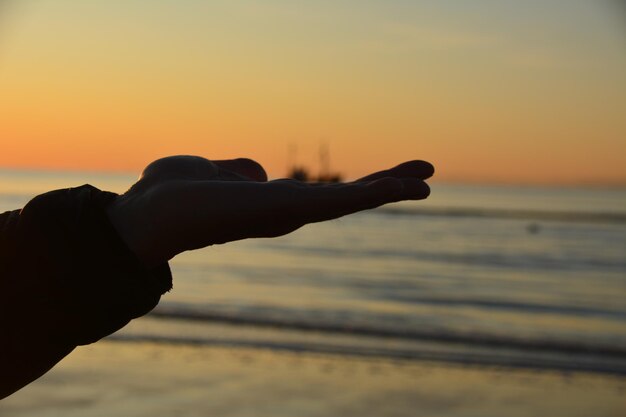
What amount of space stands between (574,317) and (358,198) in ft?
54.4

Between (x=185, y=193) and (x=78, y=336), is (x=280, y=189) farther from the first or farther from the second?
(x=78, y=336)

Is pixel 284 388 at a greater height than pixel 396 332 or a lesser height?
lesser

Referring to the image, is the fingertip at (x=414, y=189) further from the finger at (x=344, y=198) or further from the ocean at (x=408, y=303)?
the ocean at (x=408, y=303)

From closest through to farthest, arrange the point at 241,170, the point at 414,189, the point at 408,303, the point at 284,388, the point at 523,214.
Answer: the point at 414,189
the point at 241,170
the point at 284,388
the point at 408,303
the point at 523,214

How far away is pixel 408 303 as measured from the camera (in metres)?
18.1

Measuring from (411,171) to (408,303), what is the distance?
55.8 ft

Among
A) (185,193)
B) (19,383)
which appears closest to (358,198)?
(185,193)

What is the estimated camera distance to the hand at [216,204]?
1116mm

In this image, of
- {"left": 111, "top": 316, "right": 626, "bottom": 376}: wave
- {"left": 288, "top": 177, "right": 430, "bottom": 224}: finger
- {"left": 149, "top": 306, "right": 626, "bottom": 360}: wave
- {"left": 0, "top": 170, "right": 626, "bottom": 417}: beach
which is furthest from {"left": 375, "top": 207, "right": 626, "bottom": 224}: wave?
{"left": 288, "top": 177, "right": 430, "bottom": 224}: finger

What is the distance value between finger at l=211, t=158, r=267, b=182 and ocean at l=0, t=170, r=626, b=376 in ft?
35.8

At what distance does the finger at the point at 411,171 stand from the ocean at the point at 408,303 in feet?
36.1

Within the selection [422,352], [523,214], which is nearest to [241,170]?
[422,352]

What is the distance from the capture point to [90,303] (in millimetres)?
1214

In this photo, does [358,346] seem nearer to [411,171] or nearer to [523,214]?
[411,171]
